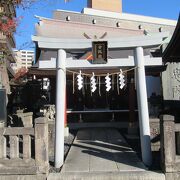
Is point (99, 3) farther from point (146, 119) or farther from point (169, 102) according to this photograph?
point (146, 119)

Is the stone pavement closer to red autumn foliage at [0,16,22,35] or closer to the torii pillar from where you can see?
the torii pillar

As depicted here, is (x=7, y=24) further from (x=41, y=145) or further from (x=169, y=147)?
(x=169, y=147)

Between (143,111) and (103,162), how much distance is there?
1.71 m

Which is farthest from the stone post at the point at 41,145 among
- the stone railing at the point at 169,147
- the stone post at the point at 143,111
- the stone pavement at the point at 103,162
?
the stone railing at the point at 169,147

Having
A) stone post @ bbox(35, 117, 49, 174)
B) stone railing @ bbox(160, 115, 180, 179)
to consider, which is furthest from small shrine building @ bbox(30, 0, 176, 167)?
stone railing @ bbox(160, 115, 180, 179)

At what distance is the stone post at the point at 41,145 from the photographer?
27.2 ft

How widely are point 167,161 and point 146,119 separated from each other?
1.51 meters

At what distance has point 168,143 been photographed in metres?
8.17

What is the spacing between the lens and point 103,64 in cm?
954

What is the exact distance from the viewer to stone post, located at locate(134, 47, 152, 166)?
9.30m

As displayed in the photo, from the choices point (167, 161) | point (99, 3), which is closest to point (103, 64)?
point (167, 161)

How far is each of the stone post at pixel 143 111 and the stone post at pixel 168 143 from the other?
1.07 m

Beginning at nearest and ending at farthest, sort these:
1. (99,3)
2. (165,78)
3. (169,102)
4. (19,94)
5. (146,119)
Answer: (146,119)
(169,102)
(165,78)
(19,94)
(99,3)

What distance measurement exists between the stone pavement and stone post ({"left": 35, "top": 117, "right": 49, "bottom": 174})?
0.31 metres
